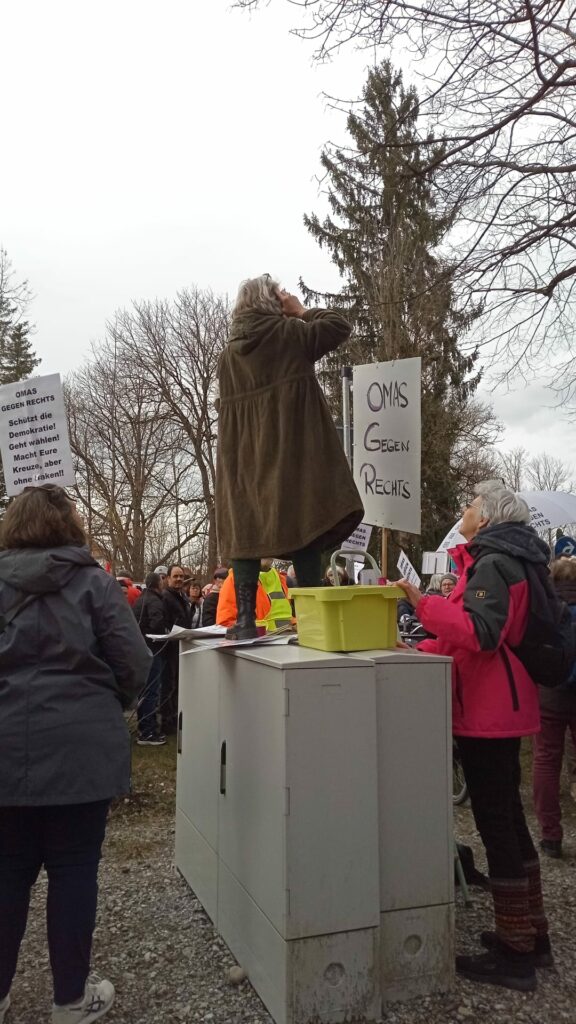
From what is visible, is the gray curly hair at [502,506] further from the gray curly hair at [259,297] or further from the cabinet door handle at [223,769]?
the cabinet door handle at [223,769]

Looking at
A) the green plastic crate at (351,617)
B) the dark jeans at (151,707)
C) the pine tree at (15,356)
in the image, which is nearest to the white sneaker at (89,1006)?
the green plastic crate at (351,617)

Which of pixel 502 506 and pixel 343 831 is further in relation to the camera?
pixel 502 506

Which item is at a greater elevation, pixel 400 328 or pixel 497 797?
pixel 400 328

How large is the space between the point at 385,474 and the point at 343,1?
4.12m

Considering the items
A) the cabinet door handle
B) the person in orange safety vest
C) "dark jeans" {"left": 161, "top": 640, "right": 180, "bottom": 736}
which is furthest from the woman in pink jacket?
"dark jeans" {"left": 161, "top": 640, "right": 180, "bottom": 736}

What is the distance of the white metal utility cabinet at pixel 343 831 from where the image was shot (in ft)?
8.91

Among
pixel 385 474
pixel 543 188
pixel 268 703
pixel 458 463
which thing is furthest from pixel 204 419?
pixel 268 703

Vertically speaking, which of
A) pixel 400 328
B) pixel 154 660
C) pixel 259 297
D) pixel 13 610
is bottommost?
pixel 154 660

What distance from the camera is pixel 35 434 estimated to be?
557cm

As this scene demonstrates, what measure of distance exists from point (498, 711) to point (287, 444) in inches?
55.3

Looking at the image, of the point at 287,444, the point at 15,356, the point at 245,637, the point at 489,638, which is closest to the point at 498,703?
the point at 489,638

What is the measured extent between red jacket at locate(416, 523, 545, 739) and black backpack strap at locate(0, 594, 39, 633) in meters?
1.41

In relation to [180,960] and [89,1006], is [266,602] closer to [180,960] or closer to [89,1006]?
[180,960]

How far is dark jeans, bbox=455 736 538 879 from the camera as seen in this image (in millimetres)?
3006
